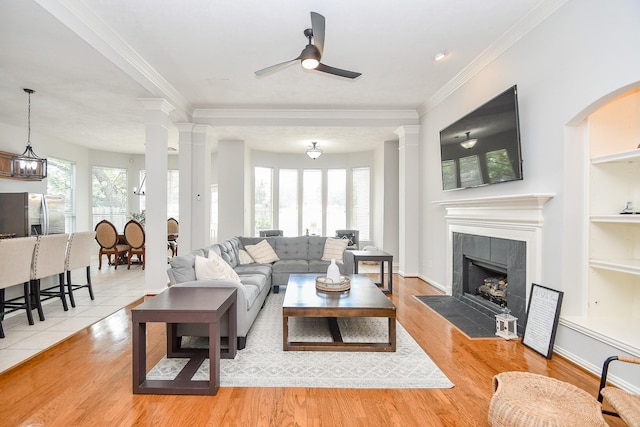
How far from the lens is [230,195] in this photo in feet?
24.2

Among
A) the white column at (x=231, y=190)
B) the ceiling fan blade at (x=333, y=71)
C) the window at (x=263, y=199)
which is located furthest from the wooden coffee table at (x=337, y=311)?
the window at (x=263, y=199)

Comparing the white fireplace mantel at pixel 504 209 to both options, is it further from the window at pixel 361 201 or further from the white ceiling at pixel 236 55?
the window at pixel 361 201

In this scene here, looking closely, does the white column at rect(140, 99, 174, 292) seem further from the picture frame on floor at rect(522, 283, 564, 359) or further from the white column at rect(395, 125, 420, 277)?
the picture frame on floor at rect(522, 283, 564, 359)

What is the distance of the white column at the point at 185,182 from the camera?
5.95 meters

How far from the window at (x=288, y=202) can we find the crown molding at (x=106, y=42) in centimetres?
A: 432

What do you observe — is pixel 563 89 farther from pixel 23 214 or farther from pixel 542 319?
pixel 23 214

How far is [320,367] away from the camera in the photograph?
2635mm

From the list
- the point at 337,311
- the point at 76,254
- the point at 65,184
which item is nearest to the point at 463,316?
the point at 337,311

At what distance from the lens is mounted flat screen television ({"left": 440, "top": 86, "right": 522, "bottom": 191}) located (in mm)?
3285

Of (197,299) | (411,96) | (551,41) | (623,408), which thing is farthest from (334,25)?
(623,408)

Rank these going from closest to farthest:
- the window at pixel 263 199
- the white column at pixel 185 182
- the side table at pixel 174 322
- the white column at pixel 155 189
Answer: the side table at pixel 174 322
the white column at pixel 155 189
the white column at pixel 185 182
the window at pixel 263 199

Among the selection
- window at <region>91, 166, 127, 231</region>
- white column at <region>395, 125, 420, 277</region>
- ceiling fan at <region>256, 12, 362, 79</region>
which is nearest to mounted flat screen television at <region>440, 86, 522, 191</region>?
white column at <region>395, 125, 420, 277</region>

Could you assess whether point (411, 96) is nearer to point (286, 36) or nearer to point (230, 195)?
point (286, 36)

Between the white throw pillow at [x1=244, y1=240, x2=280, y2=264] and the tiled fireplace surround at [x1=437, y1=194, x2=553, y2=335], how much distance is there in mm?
2793
